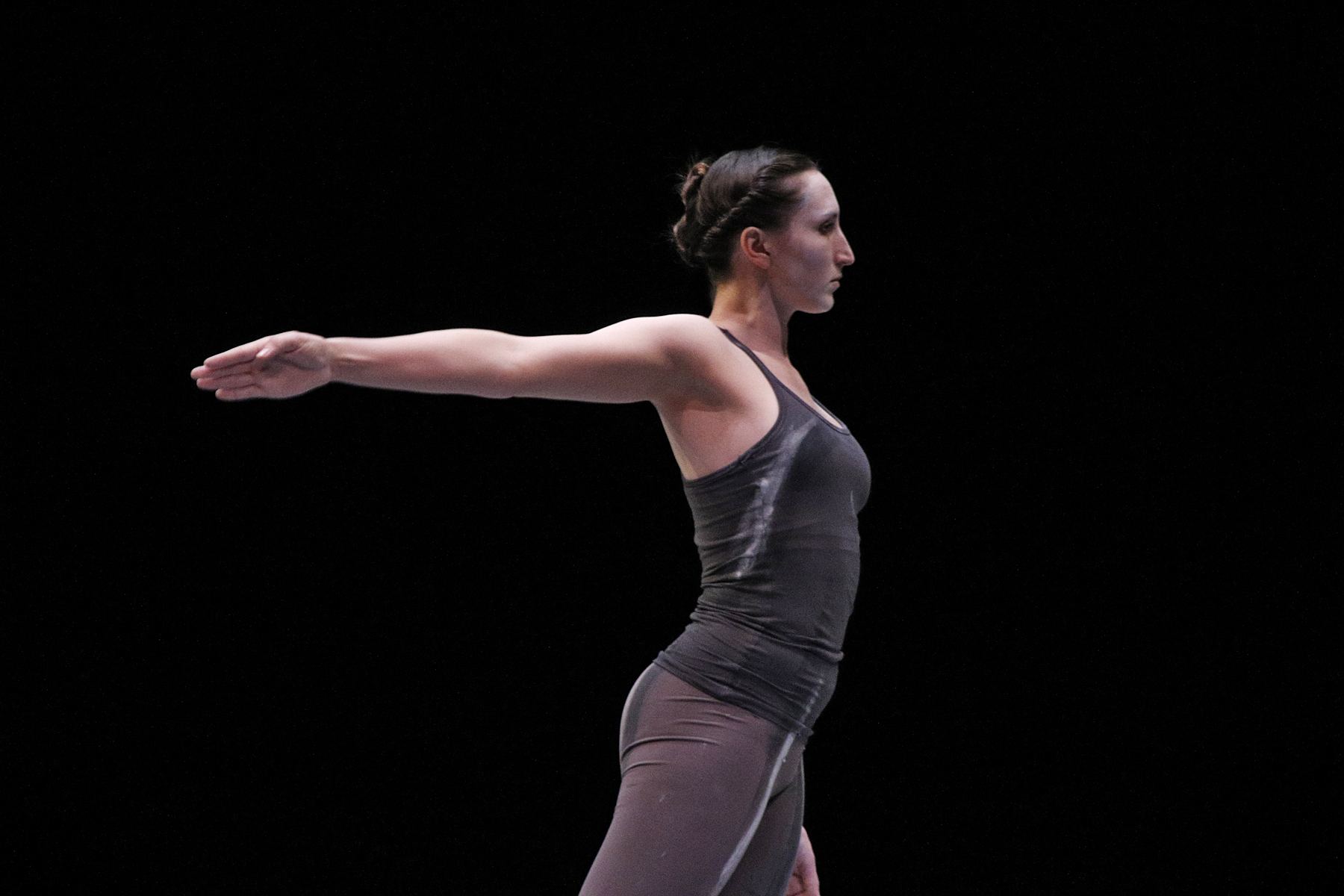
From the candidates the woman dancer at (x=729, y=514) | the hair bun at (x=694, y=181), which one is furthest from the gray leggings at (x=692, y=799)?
the hair bun at (x=694, y=181)

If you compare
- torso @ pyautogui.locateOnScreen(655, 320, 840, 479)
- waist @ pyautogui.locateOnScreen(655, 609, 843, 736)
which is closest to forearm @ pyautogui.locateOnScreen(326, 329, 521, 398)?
torso @ pyautogui.locateOnScreen(655, 320, 840, 479)

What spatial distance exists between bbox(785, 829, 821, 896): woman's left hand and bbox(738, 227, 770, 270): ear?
3.04 ft

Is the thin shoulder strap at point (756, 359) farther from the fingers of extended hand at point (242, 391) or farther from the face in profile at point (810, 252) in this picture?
the fingers of extended hand at point (242, 391)

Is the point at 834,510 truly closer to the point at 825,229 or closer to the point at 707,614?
the point at 707,614

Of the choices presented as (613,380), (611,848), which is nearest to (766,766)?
(611,848)

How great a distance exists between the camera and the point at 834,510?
1.95m

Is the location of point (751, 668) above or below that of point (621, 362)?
below

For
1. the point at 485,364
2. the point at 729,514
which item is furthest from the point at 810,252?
the point at 485,364

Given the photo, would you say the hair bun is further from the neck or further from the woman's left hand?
the woman's left hand

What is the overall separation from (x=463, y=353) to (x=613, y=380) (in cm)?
22

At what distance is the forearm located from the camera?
5.32 feet

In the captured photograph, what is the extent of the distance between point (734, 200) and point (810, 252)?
0.15 metres

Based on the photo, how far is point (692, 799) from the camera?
5.77ft

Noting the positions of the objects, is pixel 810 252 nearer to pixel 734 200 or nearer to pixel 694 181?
pixel 734 200
